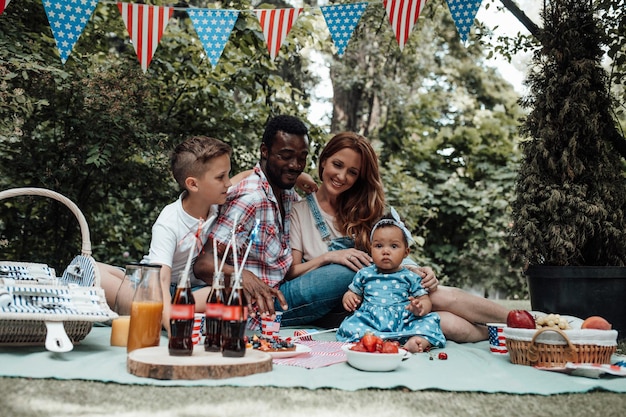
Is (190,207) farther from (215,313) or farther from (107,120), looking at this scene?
(107,120)

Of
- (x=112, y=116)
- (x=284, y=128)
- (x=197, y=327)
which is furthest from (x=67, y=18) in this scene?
(x=197, y=327)

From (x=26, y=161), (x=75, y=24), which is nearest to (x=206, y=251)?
(x=75, y=24)

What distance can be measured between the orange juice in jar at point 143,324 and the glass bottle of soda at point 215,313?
0.28 metres

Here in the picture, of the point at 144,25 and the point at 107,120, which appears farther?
the point at 107,120

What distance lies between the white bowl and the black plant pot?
1742 mm

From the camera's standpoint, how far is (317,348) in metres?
2.79

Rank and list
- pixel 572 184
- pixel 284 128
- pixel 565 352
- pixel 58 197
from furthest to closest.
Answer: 1. pixel 572 184
2. pixel 284 128
3. pixel 58 197
4. pixel 565 352

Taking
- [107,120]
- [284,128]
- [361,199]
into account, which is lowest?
[361,199]

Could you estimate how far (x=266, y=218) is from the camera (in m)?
3.32

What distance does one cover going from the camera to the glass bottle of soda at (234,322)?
6.73 ft

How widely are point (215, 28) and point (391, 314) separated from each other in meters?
2.15

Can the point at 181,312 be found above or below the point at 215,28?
below

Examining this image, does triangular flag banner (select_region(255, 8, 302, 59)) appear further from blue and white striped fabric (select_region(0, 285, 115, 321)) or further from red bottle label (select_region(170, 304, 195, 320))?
red bottle label (select_region(170, 304, 195, 320))

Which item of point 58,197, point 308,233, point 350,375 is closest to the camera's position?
point 350,375
